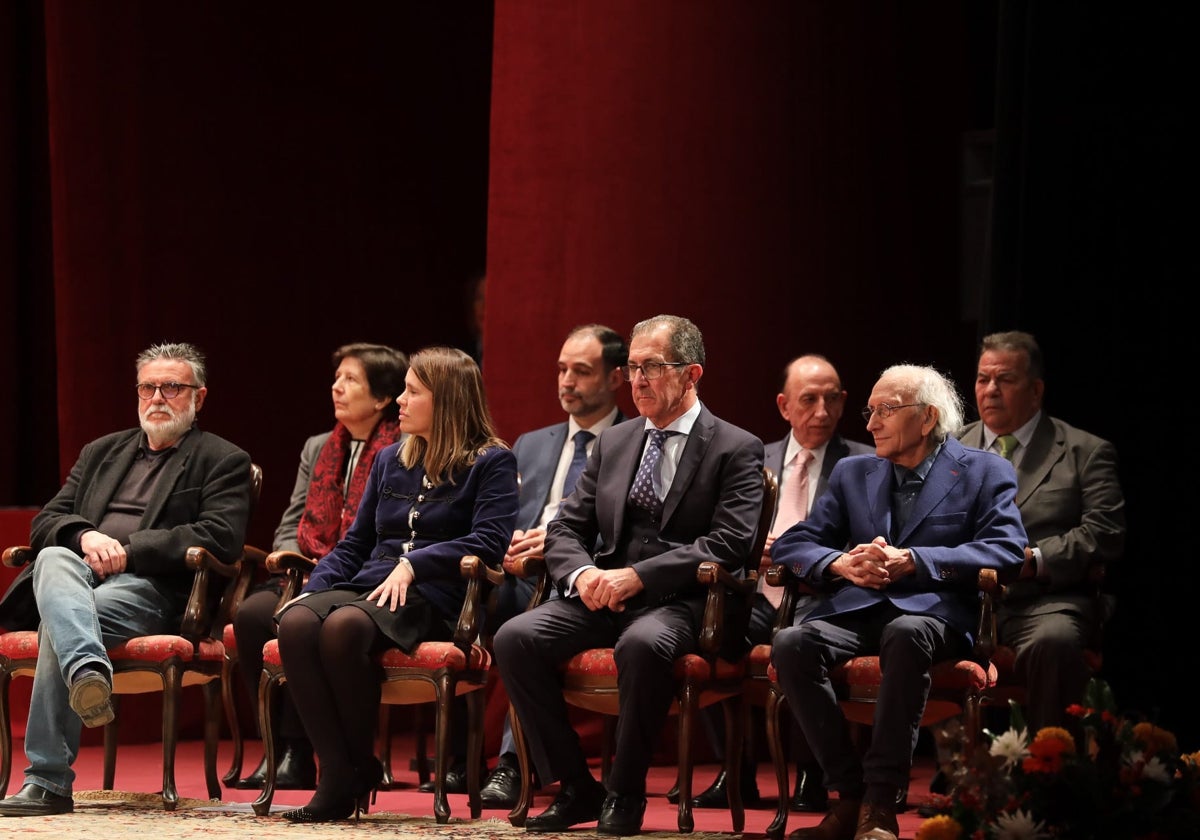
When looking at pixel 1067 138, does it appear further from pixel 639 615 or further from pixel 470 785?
pixel 470 785

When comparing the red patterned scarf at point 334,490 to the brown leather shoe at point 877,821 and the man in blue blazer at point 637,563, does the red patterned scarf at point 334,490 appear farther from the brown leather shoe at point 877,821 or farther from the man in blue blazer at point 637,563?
the brown leather shoe at point 877,821

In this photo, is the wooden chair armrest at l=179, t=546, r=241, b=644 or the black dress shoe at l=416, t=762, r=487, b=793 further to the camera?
the black dress shoe at l=416, t=762, r=487, b=793

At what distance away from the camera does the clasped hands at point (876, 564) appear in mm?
4148

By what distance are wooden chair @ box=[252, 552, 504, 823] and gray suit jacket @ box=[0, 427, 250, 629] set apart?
1.65 feet

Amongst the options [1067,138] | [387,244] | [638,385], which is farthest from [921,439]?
[387,244]

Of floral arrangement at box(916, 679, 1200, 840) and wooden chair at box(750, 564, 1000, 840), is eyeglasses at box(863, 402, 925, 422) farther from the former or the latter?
floral arrangement at box(916, 679, 1200, 840)

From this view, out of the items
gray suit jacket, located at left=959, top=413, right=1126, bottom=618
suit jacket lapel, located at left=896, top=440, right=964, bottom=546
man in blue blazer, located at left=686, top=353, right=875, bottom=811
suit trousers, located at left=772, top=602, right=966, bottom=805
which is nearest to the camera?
suit trousers, located at left=772, top=602, right=966, bottom=805

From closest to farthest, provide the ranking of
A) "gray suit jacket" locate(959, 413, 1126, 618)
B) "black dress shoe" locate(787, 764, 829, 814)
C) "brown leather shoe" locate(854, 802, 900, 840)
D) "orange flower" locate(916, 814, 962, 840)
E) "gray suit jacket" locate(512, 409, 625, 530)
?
"orange flower" locate(916, 814, 962, 840)
"brown leather shoe" locate(854, 802, 900, 840)
"gray suit jacket" locate(959, 413, 1126, 618)
"black dress shoe" locate(787, 764, 829, 814)
"gray suit jacket" locate(512, 409, 625, 530)

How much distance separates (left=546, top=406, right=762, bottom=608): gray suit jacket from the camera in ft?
14.3

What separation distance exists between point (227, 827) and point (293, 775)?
0.98 metres

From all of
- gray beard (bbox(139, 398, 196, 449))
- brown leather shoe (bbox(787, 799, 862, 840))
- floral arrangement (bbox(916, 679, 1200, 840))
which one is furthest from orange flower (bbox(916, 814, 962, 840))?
gray beard (bbox(139, 398, 196, 449))

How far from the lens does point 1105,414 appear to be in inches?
203

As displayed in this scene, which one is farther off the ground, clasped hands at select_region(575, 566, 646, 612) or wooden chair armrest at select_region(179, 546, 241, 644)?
clasped hands at select_region(575, 566, 646, 612)

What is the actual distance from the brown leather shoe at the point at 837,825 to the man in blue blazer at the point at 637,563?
1.45 feet
